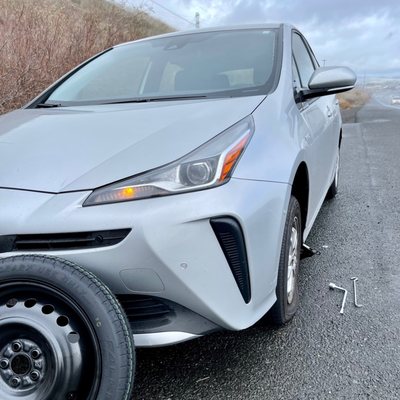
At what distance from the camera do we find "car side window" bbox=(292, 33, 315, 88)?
3.15m

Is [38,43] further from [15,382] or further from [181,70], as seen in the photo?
[15,382]

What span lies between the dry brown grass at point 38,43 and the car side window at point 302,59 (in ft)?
12.0

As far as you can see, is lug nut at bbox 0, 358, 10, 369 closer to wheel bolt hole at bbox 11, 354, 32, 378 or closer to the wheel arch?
wheel bolt hole at bbox 11, 354, 32, 378

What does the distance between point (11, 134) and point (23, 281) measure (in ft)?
3.08

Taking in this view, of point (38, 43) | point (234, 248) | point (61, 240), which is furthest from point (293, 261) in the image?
point (38, 43)

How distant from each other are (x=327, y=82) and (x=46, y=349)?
2.11 metres

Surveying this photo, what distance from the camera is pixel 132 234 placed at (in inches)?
64.2

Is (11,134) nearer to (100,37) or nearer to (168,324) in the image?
(168,324)

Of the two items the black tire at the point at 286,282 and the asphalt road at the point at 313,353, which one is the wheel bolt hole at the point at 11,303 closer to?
the asphalt road at the point at 313,353

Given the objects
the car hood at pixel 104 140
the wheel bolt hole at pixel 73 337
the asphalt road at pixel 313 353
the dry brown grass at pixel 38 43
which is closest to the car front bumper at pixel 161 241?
the car hood at pixel 104 140

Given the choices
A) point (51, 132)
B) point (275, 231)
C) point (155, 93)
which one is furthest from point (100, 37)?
point (275, 231)

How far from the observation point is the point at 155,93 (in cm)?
275

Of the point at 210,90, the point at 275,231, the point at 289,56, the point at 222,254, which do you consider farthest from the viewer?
the point at 289,56

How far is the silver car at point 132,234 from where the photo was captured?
1570 millimetres
